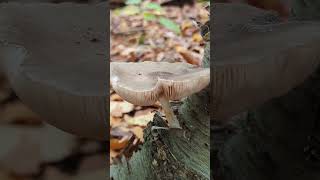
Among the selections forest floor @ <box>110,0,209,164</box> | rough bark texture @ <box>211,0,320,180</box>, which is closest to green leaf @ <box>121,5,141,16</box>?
forest floor @ <box>110,0,209,164</box>

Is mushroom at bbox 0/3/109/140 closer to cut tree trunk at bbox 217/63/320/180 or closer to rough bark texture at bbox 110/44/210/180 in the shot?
rough bark texture at bbox 110/44/210/180

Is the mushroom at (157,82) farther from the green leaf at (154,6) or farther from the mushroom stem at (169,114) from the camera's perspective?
the green leaf at (154,6)

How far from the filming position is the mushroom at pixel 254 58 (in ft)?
2.31

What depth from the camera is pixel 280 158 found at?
88cm

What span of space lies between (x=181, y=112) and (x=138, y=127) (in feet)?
0.27

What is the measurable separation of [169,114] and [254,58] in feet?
0.49

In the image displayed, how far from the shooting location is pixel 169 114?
740mm

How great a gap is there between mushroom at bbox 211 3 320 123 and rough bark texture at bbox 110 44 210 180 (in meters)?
0.03

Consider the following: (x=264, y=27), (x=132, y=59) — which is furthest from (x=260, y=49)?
(x=132, y=59)

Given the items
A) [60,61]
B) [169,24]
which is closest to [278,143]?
[169,24]

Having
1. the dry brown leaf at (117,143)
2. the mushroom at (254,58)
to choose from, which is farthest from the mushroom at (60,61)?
the mushroom at (254,58)

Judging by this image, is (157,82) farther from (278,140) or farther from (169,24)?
(278,140)

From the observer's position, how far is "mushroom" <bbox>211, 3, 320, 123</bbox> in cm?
71

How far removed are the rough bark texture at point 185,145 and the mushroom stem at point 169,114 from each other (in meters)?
0.01
